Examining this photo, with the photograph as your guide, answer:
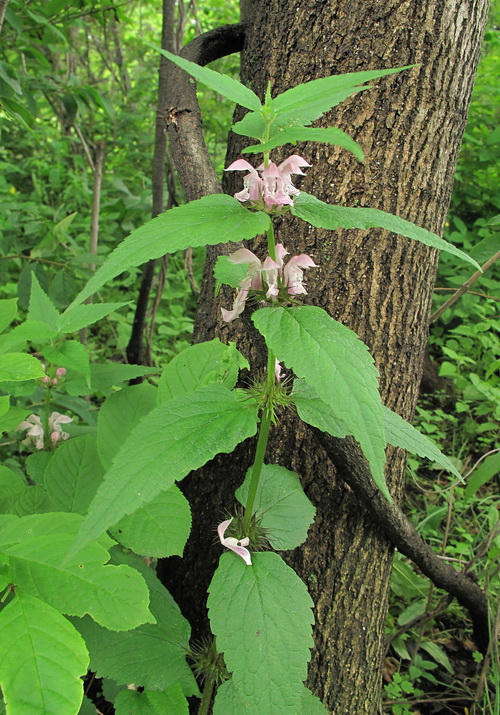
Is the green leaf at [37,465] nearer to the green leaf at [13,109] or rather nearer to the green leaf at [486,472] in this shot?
the green leaf at [13,109]

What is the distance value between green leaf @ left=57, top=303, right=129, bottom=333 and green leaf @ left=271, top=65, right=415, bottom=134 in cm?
60

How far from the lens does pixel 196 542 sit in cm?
136

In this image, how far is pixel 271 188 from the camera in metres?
0.81

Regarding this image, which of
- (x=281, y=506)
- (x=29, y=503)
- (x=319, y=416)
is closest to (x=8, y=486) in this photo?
(x=29, y=503)

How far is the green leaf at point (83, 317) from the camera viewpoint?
123 cm

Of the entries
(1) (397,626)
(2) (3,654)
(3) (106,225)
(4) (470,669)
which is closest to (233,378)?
(2) (3,654)

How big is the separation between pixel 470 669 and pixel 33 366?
1.84 meters

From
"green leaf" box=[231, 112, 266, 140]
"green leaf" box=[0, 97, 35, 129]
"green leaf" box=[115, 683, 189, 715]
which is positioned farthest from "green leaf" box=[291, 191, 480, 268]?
"green leaf" box=[0, 97, 35, 129]

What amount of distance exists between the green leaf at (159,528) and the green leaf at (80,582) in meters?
0.22

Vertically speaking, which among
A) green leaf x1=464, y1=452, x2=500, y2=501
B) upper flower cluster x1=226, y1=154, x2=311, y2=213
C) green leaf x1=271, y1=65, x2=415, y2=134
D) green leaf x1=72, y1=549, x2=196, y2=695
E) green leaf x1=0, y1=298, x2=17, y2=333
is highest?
green leaf x1=271, y1=65, x2=415, y2=134

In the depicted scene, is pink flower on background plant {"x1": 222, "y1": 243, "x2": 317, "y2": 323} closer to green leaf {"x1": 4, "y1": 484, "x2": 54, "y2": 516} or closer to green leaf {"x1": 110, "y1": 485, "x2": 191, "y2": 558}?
green leaf {"x1": 110, "y1": 485, "x2": 191, "y2": 558}

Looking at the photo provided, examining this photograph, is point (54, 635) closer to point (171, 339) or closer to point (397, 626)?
point (397, 626)

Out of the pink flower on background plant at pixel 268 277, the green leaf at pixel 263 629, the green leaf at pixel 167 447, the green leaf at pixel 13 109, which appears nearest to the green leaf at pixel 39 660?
the green leaf at pixel 167 447

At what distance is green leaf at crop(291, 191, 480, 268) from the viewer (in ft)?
2.43
